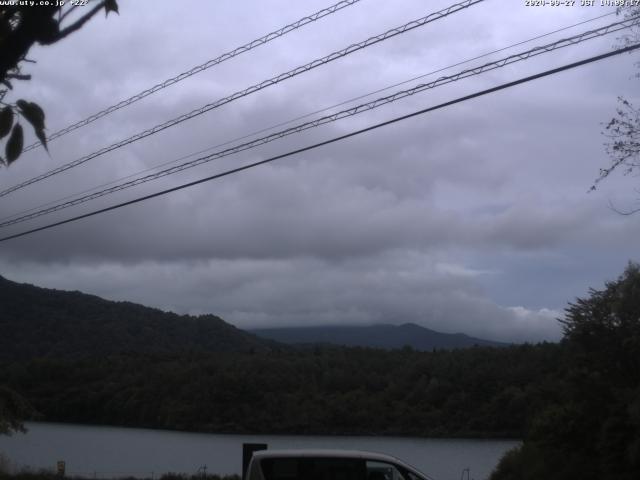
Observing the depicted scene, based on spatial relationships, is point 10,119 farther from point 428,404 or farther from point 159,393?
point 159,393

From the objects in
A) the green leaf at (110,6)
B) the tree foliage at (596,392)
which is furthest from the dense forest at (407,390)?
the green leaf at (110,6)

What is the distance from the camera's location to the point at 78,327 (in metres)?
42.4

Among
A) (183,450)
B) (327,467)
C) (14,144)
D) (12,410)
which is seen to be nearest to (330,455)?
(327,467)

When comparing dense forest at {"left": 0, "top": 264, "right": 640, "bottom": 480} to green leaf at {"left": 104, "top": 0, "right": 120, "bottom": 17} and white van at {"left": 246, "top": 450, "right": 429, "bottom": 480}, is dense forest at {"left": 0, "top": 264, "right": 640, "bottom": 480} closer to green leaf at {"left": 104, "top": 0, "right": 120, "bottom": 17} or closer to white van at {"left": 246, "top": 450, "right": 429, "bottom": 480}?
white van at {"left": 246, "top": 450, "right": 429, "bottom": 480}

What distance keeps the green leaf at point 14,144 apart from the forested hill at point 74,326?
119 ft

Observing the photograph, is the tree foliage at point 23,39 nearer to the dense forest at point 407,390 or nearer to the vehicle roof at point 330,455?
the vehicle roof at point 330,455

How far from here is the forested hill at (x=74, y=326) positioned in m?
39.3

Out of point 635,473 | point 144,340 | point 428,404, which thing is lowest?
point 635,473

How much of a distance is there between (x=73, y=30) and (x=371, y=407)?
2699 cm

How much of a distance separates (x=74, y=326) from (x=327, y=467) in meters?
31.6

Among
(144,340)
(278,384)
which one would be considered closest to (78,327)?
(144,340)

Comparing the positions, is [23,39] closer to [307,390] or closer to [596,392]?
[596,392]

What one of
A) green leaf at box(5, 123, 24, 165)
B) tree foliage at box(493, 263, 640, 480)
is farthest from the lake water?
green leaf at box(5, 123, 24, 165)

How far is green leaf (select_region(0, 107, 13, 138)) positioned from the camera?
3.89m
